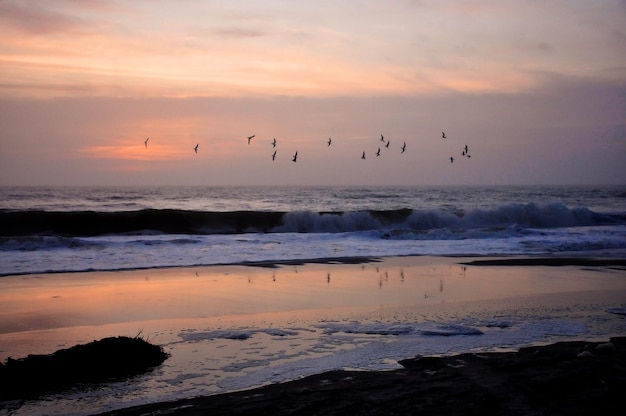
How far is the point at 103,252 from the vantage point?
21047 mm

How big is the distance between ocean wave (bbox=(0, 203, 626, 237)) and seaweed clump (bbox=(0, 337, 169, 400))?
959 inches

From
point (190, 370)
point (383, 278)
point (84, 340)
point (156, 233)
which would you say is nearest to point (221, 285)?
point (383, 278)

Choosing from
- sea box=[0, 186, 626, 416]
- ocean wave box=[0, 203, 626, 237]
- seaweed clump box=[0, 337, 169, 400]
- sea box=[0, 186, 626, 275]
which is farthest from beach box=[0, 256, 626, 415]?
ocean wave box=[0, 203, 626, 237]

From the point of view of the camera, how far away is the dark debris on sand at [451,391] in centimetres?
563

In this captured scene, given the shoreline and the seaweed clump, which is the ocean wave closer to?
the shoreline

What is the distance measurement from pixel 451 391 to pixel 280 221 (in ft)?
103

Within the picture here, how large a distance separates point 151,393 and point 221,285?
7720mm

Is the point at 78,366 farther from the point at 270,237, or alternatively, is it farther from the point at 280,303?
the point at 270,237

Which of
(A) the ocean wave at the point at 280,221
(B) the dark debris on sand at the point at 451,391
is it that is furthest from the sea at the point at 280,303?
(A) the ocean wave at the point at 280,221

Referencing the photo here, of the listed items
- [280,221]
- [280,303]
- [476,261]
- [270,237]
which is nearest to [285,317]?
[280,303]

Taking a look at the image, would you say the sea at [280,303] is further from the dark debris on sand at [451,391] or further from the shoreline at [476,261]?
the dark debris on sand at [451,391]

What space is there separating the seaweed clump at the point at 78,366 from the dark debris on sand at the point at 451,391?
1.15 meters

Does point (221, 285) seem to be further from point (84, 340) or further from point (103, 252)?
point (103, 252)

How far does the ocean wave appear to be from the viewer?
3284 centimetres
